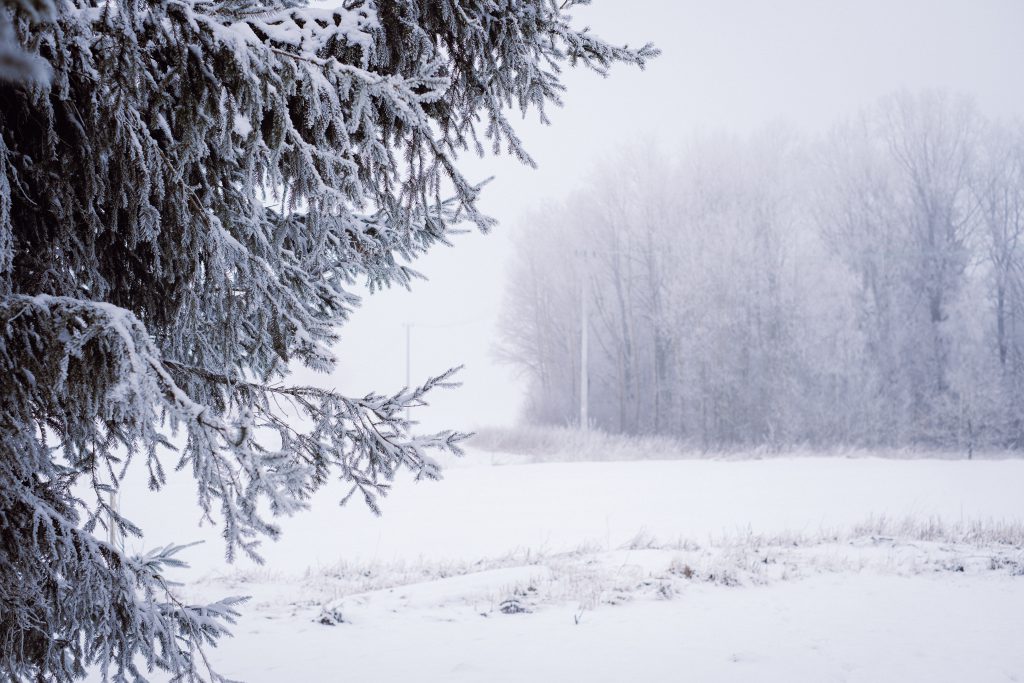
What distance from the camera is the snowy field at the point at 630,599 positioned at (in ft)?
12.6

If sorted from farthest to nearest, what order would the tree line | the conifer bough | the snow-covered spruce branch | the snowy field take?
the tree line, the snowy field, the conifer bough, the snow-covered spruce branch

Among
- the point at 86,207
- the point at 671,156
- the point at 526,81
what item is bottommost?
the point at 86,207

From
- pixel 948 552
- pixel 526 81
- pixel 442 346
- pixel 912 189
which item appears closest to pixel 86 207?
pixel 526 81

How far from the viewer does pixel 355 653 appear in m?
4.09

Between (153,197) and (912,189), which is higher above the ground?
(912,189)

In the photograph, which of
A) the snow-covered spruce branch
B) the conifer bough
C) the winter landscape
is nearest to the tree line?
the winter landscape

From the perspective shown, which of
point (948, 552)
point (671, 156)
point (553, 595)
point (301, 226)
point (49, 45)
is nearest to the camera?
point (49, 45)

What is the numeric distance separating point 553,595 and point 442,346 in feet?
241

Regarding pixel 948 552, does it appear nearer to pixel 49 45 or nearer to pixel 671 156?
pixel 49 45

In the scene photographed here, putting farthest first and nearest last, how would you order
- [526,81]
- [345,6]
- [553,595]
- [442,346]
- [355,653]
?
[442,346] < [553,595] < [355,653] < [526,81] < [345,6]

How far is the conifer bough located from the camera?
1850mm

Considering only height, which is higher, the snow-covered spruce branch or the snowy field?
the snow-covered spruce branch

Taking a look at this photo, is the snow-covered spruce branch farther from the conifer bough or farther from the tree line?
the tree line

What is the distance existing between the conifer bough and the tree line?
2146 cm
